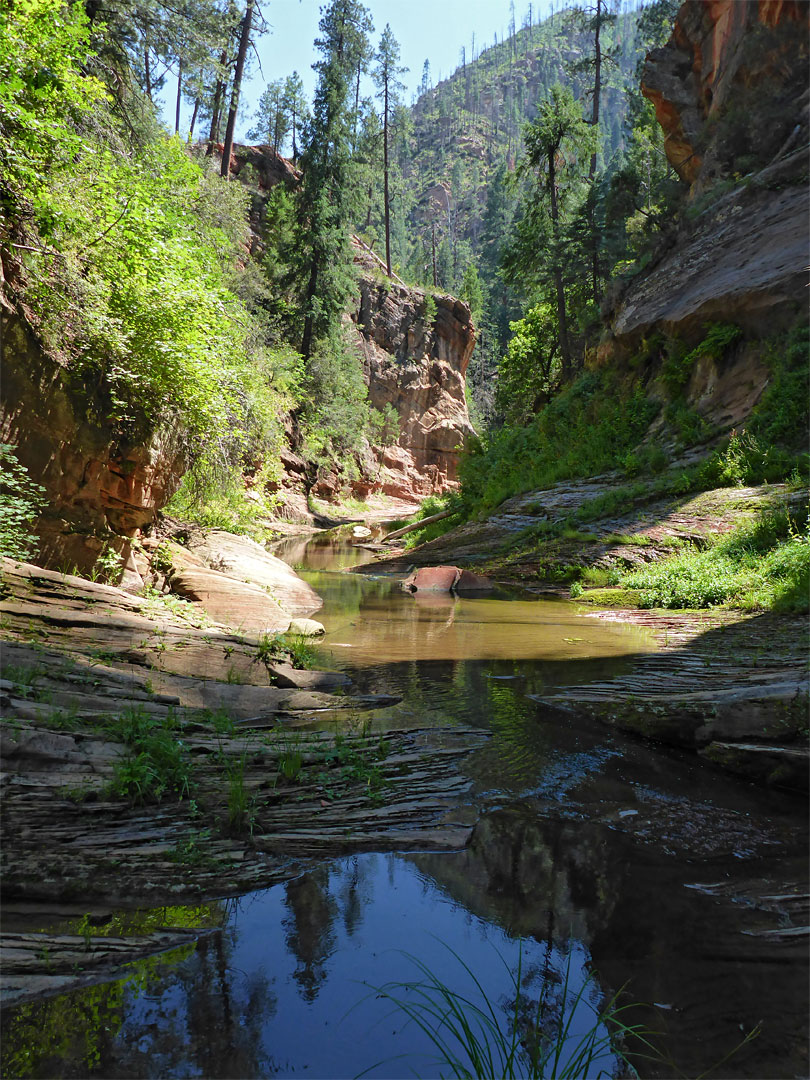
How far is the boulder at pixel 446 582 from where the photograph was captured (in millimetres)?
14602

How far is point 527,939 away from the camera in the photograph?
2.66m

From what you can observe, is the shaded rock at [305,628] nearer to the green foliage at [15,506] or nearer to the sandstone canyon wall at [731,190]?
the green foliage at [15,506]

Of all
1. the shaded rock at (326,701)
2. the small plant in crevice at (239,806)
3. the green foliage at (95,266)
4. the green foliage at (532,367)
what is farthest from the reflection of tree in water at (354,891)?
the green foliage at (532,367)

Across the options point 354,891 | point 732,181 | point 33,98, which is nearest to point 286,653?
point 354,891

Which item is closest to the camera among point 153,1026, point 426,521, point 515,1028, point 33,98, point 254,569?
point 153,1026

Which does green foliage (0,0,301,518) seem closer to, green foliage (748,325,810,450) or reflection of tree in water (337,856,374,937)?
reflection of tree in water (337,856,374,937)

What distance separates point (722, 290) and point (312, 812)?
16.7 meters

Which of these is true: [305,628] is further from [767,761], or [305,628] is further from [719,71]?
[719,71]

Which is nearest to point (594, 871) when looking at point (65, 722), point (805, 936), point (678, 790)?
point (805, 936)

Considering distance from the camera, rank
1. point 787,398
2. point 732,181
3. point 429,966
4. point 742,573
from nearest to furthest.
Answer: point 429,966 < point 742,573 < point 787,398 < point 732,181

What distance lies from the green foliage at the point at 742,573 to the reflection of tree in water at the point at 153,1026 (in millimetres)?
8053

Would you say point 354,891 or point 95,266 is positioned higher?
point 95,266

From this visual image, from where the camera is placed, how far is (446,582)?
1488cm

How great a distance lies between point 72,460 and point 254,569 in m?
4.66
